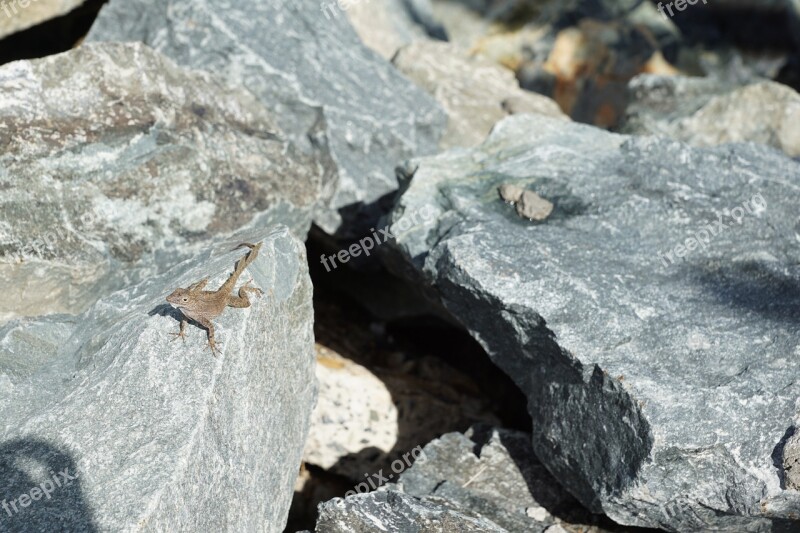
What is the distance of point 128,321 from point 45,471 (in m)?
0.69

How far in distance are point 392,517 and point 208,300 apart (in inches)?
42.8

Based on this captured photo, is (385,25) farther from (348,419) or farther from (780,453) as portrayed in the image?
(780,453)

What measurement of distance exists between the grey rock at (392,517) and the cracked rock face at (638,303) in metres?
0.58

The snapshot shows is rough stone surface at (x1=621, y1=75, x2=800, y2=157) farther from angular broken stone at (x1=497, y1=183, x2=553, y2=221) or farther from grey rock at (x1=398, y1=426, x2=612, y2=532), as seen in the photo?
grey rock at (x1=398, y1=426, x2=612, y2=532)

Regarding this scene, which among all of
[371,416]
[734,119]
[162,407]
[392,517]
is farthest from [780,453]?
[734,119]

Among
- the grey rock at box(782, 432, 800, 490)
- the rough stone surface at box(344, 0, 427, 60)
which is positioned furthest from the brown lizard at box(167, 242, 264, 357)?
the rough stone surface at box(344, 0, 427, 60)

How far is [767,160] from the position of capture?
169 inches

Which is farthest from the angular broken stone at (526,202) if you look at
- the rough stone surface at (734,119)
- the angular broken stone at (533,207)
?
the rough stone surface at (734,119)

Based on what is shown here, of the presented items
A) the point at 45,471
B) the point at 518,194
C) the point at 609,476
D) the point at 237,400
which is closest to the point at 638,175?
the point at 518,194

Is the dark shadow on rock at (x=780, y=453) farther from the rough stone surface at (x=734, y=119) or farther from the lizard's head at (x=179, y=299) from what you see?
the rough stone surface at (x=734, y=119)

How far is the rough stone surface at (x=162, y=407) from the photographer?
107 inches

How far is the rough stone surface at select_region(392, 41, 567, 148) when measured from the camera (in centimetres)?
573

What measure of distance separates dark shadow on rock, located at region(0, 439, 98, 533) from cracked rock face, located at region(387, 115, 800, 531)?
177cm

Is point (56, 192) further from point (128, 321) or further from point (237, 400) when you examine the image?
point (237, 400)
